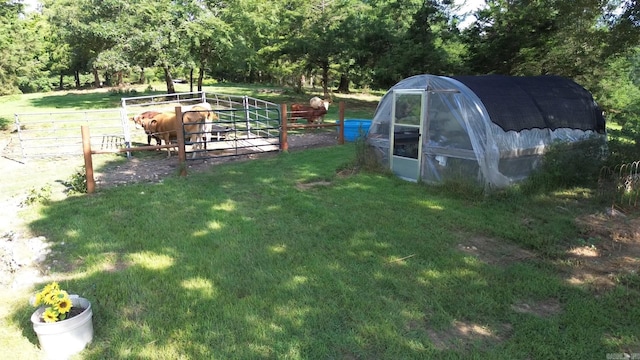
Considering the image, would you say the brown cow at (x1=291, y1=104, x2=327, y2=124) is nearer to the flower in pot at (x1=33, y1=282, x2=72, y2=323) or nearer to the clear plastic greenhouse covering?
the clear plastic greenhouse covering

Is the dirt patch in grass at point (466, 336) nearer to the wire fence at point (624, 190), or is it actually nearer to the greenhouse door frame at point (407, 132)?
the wire fence at point (624, 190)

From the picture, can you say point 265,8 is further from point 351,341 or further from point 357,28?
point 351,341

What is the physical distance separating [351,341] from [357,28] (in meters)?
20.3

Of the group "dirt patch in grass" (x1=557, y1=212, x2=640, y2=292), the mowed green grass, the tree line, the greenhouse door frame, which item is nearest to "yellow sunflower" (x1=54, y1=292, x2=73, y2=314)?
the mowed green grass

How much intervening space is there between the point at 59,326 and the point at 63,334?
0.07 meters

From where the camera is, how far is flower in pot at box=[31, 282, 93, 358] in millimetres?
2861

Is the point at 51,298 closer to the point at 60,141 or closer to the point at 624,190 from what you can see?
the point at 624,190

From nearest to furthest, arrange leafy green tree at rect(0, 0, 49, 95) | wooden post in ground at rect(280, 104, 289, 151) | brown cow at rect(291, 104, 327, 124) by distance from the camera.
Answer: wooden post in ground at rect(280, 104, 289, 151) → leafy green tree at rect(0, 0, 49, 95) → brown cow at rect(291, 104, 327, 124)

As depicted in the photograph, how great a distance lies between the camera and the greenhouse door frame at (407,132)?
7.69 m

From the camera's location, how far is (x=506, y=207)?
614 centimetres

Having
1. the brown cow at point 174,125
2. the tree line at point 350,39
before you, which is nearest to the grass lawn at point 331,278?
the brown cow at point 174,125

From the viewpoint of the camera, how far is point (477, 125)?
22.4 ft

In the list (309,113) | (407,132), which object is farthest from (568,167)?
(309,113)

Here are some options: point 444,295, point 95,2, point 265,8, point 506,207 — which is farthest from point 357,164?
point 265,8
